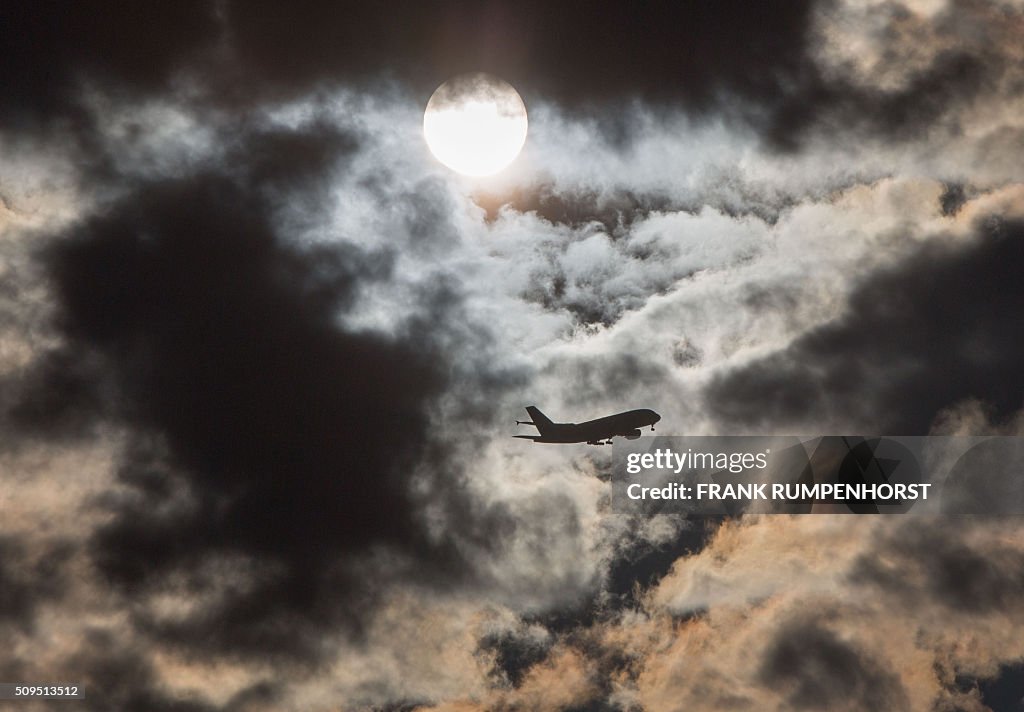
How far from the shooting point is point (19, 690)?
177250 mm

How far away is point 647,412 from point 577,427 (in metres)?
22.1

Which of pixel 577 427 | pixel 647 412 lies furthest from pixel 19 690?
pixel 647 412

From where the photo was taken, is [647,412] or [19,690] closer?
[19,690]

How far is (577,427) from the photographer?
632 feet

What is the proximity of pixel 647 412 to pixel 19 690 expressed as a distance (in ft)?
644

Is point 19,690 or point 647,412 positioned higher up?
point 647,412

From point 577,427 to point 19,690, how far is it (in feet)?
573

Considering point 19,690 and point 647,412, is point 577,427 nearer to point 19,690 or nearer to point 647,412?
point 647,412

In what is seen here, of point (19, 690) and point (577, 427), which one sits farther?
point (577, 427)

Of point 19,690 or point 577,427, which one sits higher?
point 577,427

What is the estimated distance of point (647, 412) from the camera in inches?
7628
